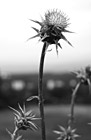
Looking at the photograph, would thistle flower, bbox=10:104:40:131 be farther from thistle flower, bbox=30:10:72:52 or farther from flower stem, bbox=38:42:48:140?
thistle flower, bbox=30:10:72:52

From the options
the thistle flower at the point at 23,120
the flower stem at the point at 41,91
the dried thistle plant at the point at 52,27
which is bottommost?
the thistle flower at the point at 23,120

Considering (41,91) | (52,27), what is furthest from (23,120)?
(52,27)

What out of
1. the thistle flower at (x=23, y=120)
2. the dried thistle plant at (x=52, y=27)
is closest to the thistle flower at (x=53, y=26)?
the dried thistle plant at (x=52, y=27)

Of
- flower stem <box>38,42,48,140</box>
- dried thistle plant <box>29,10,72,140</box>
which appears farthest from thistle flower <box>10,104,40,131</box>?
dried thistle plant <box>29,10,72,140</box>

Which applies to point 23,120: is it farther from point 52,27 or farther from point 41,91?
point 52,27

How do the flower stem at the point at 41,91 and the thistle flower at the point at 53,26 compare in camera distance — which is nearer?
the flower stem at the point at 41,91

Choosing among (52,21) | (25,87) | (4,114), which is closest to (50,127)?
(25,87)

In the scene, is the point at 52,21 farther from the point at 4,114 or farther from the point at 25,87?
the point at 4,114

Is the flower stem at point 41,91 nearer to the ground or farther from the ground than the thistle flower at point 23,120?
farther from the ground

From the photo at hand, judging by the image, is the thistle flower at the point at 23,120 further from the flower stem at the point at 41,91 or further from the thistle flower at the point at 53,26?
the thistle flower at the point at 53,26
